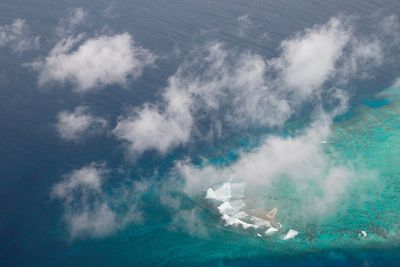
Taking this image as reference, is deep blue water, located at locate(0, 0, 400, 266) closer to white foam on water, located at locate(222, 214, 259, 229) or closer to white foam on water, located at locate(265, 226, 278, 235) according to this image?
white foam on water, located at locate(222, 214, 259, 229)

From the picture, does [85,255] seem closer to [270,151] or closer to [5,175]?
[5,175]

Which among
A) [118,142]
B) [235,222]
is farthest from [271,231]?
[118,142]

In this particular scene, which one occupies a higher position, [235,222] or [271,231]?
[235,222]

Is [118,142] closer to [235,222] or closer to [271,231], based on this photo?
[235,222]

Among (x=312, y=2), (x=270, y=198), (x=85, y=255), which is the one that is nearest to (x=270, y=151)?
(x=270, y=198)

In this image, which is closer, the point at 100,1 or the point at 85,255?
the point at 85,255

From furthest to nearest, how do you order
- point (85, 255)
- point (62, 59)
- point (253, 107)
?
point (62, 59), point (253, 107), point (85, 255)

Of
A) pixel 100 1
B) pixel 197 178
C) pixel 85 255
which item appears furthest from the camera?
pixel 100 1

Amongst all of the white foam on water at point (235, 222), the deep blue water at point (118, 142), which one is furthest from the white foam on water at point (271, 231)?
the deep blue water at point (118, 142)
